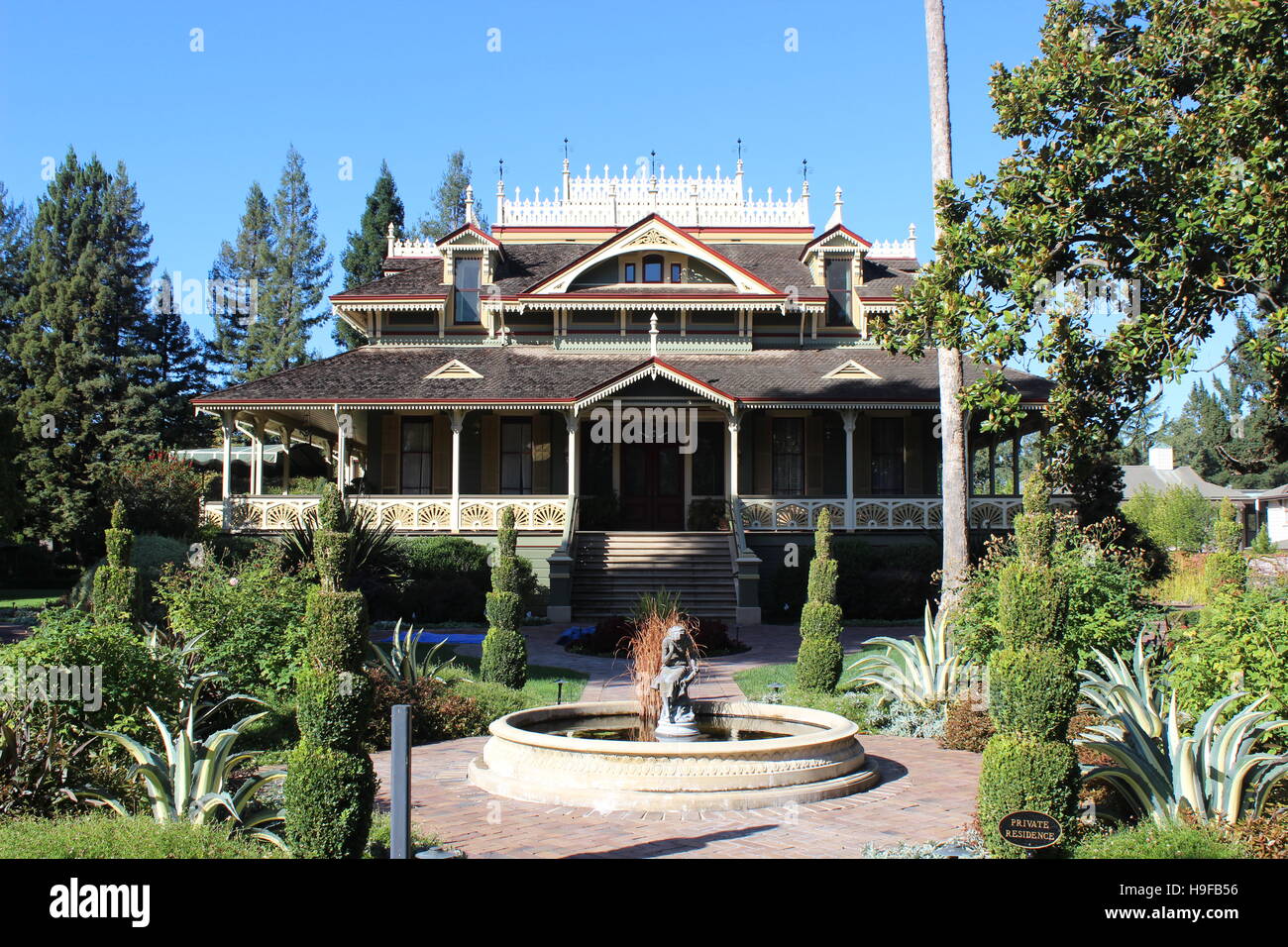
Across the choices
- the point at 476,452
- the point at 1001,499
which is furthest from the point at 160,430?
the point at 1001,499

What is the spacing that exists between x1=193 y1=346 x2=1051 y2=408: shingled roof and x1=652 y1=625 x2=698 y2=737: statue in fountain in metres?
14.6

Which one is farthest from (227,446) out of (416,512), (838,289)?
(838,289)

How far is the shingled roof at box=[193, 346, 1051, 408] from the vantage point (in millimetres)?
25812

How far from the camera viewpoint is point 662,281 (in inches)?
1200

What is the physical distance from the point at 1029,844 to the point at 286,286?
55.2 metres

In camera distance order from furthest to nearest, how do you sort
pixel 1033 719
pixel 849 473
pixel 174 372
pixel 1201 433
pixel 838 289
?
pixel 1201 433
pixel 174 372
pixel 838 289
pixel 849 473
pixel 1033 719

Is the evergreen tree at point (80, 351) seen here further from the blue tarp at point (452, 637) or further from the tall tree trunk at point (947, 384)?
the tall tree trunk at point (947, 384)

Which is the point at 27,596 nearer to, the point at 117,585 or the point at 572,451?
the point at 572,451

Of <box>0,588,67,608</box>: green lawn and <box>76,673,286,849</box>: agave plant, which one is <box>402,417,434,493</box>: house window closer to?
<box>0,588,67,608</box>: green lawn

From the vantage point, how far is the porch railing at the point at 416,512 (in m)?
25.4

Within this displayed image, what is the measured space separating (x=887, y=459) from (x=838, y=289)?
570cm

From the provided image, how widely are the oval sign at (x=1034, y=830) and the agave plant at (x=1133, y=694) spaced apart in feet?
6.29

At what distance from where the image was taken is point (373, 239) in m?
52.7
